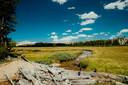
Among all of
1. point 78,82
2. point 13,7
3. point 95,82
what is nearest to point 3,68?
point 78,82

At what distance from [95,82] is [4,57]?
16.4 m

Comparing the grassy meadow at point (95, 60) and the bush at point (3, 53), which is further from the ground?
the bush at point (3, 53)

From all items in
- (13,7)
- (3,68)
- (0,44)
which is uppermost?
(13,7)

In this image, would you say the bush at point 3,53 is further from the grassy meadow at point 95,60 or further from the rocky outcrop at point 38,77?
the grassy meadow at point 95,60

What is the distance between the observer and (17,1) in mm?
44125

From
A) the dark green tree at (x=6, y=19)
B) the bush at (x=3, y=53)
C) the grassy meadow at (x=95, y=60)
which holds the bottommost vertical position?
the grassy meadow at (x=95, y=60)

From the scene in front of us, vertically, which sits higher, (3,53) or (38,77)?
(3,53)

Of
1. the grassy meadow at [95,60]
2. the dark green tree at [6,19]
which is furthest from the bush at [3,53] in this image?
the grassy meadow at [95,60]

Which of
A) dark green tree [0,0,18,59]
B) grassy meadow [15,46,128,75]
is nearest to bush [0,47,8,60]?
dark green tree [0,0,18,59]

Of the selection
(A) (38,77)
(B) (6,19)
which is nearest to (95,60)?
(B) (6,19)

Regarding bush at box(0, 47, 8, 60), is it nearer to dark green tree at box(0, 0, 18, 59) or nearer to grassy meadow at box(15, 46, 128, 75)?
dark green tree at box(0, 0, 18, 59)

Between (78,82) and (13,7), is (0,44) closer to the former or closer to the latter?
(13,7)

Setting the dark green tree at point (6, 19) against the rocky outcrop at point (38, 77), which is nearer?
the rocky outcrop at point (38, 77)

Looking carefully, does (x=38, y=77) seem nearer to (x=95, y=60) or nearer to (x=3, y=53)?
(x=3, y=53)
